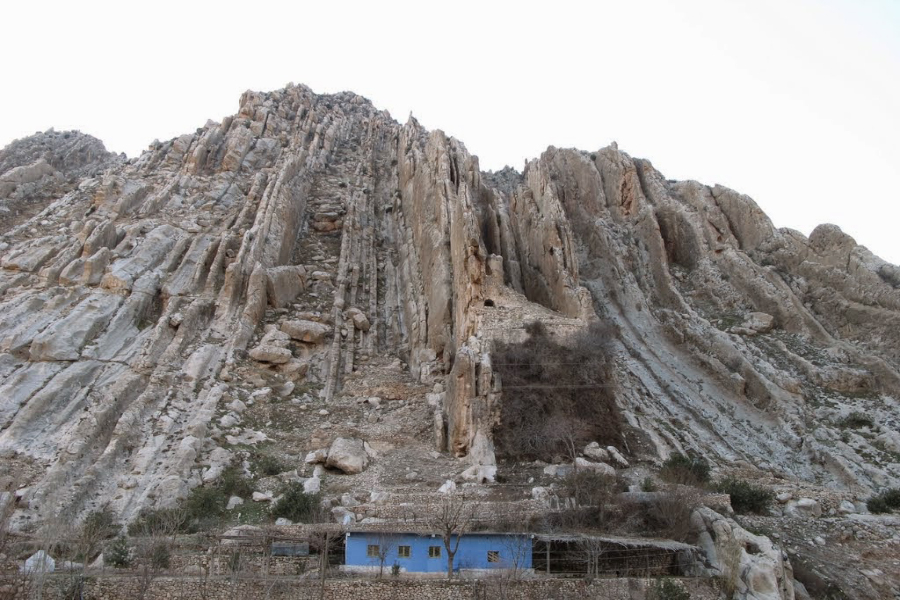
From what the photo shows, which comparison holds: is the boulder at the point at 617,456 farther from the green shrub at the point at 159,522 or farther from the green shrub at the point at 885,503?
the green shrub at the point at 159,522

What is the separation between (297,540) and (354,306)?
19.5 meters

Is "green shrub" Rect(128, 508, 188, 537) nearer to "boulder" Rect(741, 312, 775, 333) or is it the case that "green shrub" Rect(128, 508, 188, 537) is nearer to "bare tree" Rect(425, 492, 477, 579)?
"bare tree" Rect(425, 492, 477, 579)

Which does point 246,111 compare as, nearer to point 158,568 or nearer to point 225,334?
point 225,334

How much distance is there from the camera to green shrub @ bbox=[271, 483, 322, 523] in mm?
18531

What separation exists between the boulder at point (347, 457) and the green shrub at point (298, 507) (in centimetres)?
264

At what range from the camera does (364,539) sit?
16.4 metres

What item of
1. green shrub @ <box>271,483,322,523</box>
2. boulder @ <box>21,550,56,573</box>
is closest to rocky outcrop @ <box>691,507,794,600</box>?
green shrub @ <box>271,483,322,523</box>

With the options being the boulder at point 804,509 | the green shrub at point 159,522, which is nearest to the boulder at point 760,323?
the boulder at point 804,509

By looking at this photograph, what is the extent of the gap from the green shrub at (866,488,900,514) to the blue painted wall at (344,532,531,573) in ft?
34.2

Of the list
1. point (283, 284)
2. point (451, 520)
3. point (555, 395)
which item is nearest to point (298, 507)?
point (451, 520)

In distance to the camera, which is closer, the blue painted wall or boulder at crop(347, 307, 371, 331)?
the blue painted wall

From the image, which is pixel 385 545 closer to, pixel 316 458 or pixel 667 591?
pixel 667 591

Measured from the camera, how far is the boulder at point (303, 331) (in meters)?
31.1

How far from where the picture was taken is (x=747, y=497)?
1828 centimetres
